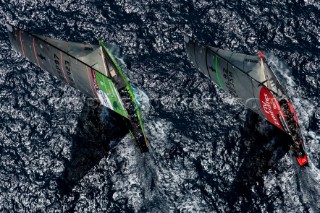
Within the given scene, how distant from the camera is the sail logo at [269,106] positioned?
145 ft

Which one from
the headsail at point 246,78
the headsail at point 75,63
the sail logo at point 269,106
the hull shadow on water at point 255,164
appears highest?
the headsail at point 75,63

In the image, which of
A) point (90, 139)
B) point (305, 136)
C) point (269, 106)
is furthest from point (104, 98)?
point (305, 136)

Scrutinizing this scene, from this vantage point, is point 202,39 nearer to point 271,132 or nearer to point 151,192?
point 271,132

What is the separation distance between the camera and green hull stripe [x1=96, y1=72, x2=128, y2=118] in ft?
149

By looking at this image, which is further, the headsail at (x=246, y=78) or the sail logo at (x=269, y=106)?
the headsail at (x=246, y=78)

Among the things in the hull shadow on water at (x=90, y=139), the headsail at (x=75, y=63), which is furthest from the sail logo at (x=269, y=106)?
the hull shadow on water at (x=90, y=139)

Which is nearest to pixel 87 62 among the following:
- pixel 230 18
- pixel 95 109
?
pixel 95 109

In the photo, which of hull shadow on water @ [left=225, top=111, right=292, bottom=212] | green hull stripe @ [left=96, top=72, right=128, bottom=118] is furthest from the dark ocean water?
green hull stripe @ [left=96, top=72, right=128, bottom=118]

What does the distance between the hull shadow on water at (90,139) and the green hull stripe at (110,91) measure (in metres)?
2.11

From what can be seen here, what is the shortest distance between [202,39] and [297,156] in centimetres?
1570

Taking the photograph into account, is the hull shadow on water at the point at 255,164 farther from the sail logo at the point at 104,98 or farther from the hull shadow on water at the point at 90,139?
the sail logo at the point at 104,98

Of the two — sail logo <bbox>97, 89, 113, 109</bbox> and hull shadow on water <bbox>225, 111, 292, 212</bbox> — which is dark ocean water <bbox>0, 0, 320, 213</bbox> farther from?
sail logo <bbox>97, 89, 113, 109</bbox>

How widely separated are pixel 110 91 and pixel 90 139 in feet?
17.1

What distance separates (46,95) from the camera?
2010 inches
